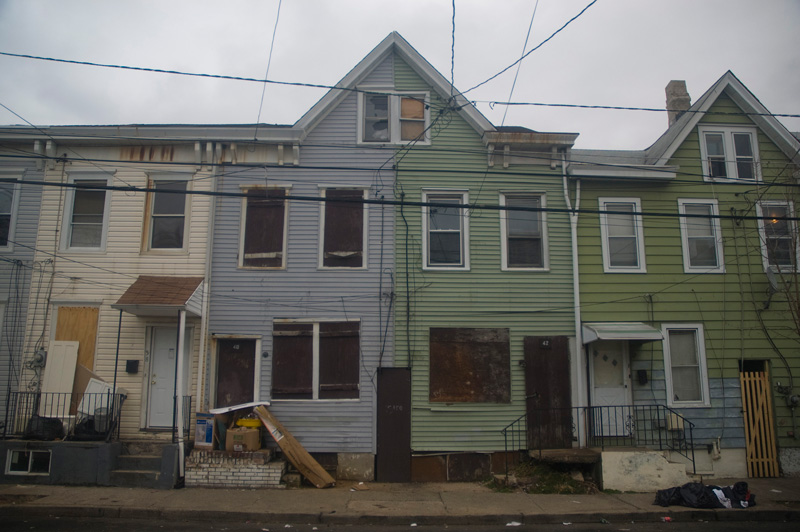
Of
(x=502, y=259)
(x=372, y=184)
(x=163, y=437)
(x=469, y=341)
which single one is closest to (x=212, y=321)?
(x=163, y=437)

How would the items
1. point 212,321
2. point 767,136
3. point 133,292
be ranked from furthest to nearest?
point 767,136
point 212,321
point 133,292

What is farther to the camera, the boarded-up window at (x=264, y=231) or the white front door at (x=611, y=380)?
the boarded-up window at (x=264, y=231)

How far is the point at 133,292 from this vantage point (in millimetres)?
10773

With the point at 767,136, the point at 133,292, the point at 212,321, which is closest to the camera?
the point at 133,292

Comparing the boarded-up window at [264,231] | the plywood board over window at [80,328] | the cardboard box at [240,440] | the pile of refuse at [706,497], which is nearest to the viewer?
the pile of refuse at [706,497]

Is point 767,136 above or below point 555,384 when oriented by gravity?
above

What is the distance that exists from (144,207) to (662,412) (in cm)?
1218

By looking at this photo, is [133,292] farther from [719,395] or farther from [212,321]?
[719,395]

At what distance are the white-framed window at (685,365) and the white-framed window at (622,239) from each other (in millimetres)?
1550

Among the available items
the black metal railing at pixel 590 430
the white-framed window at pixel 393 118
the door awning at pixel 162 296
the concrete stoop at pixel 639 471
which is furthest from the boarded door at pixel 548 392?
the door awning at pixel 162 296

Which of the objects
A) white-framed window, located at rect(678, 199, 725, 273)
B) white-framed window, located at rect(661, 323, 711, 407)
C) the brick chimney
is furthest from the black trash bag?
the brick chimney

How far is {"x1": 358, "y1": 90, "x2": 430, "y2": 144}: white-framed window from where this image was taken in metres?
12.4

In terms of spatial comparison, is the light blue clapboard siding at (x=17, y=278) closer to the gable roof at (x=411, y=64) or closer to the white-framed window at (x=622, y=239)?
the gable roof at (x=411, y=64)

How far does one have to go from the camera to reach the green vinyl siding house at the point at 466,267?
11.5 m
